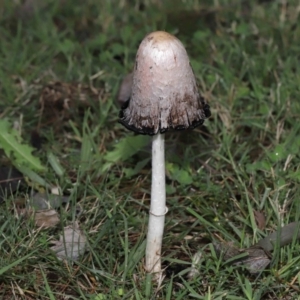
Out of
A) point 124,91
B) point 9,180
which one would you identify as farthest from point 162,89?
point 124,91

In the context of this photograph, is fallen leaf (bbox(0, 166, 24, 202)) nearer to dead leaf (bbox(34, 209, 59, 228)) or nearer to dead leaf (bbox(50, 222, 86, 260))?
dead leaf (bbox(34, 209, 59, 228))

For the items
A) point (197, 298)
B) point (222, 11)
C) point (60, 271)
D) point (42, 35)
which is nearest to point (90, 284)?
point (60, 271)

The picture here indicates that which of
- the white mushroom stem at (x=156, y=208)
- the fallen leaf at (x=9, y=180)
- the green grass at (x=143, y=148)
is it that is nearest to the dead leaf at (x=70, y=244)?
the green grass at (x=143, y=148)

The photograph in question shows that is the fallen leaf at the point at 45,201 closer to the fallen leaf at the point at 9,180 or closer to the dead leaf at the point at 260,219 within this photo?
the fallen leaf at the point at 9,180

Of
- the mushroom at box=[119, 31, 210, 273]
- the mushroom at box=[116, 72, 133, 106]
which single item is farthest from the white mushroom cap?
the mushroom at box=[116, 72, 133, 106]

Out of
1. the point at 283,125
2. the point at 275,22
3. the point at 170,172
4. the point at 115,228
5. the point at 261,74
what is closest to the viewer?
the point at 115,228

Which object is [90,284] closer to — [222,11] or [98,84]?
[98,84]
